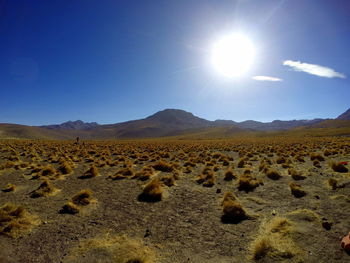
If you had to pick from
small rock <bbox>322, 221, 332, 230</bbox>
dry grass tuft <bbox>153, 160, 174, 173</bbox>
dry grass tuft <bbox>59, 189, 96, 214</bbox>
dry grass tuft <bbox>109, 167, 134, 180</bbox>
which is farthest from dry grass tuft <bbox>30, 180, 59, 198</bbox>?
small rock <bbox>322, 221, 332, 230</bbox>

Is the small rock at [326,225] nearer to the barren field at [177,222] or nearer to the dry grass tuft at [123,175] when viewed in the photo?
the barren field at [177,222]

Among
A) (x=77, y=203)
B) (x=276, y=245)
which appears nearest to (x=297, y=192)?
(x=276, y=245)

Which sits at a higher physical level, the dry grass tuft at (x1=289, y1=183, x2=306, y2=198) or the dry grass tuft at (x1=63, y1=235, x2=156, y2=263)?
the dry grass tuft at (x1=289, y1=183, x2=306, y2=198)

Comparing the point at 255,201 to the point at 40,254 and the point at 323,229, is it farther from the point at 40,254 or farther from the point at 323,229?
the point at 40,254

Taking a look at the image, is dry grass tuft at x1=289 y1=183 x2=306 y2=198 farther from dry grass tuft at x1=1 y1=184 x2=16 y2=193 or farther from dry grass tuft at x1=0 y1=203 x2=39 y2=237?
dry grass tuft at x1=1 y1=184 x2=16 y2=193

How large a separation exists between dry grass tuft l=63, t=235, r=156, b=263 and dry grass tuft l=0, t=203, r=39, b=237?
2.33 meters

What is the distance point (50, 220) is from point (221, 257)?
6207mm

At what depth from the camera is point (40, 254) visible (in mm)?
5883

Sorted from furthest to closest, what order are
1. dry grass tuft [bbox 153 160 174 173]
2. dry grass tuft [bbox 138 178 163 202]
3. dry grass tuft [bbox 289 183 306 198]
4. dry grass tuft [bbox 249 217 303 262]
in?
dry grass tuft [bbox 153 160 174 173], dry grass tuft [bbox 138 178 163 202], dry grass tuft [bbox 289 183 306 198], dry grass tuft [bbox 249 217 303 262]

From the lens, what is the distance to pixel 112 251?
6.00 m

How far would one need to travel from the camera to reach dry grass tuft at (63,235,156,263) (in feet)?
18.3

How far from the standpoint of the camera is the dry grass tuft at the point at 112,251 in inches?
220

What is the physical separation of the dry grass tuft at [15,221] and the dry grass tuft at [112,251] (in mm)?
2333

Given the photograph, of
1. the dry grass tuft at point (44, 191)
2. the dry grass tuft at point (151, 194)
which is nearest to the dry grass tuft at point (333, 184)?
the dry grass tuft at point (151, 194)
